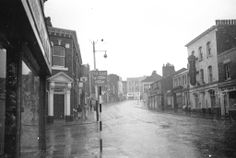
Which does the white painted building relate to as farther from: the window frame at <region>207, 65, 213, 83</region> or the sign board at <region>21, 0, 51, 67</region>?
the sign board at <region>21, 0, 51, 67</region>

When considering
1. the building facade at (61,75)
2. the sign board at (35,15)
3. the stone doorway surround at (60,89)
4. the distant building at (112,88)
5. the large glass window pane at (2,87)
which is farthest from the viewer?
the distant building at (112,88)

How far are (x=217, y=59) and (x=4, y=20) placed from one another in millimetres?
32350

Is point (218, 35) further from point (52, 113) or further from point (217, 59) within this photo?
point (52, 113)

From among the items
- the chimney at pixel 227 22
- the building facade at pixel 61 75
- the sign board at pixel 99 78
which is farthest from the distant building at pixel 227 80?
the sign board at pixel 99 78

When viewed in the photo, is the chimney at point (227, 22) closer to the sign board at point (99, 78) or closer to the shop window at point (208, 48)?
the shop window at point (208, 48)

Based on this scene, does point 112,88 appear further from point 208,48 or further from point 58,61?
point 58,61

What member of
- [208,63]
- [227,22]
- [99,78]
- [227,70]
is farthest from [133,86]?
[99,78]

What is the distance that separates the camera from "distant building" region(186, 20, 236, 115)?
32750 millimetres

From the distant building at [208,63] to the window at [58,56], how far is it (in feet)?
63.9

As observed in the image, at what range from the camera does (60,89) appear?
83.0 feet

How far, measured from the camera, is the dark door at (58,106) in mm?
25188

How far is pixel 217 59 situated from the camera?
32438mm

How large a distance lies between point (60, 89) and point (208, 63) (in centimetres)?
2073

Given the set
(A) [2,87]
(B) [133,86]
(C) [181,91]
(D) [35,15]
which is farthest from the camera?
(B) [133,86]
